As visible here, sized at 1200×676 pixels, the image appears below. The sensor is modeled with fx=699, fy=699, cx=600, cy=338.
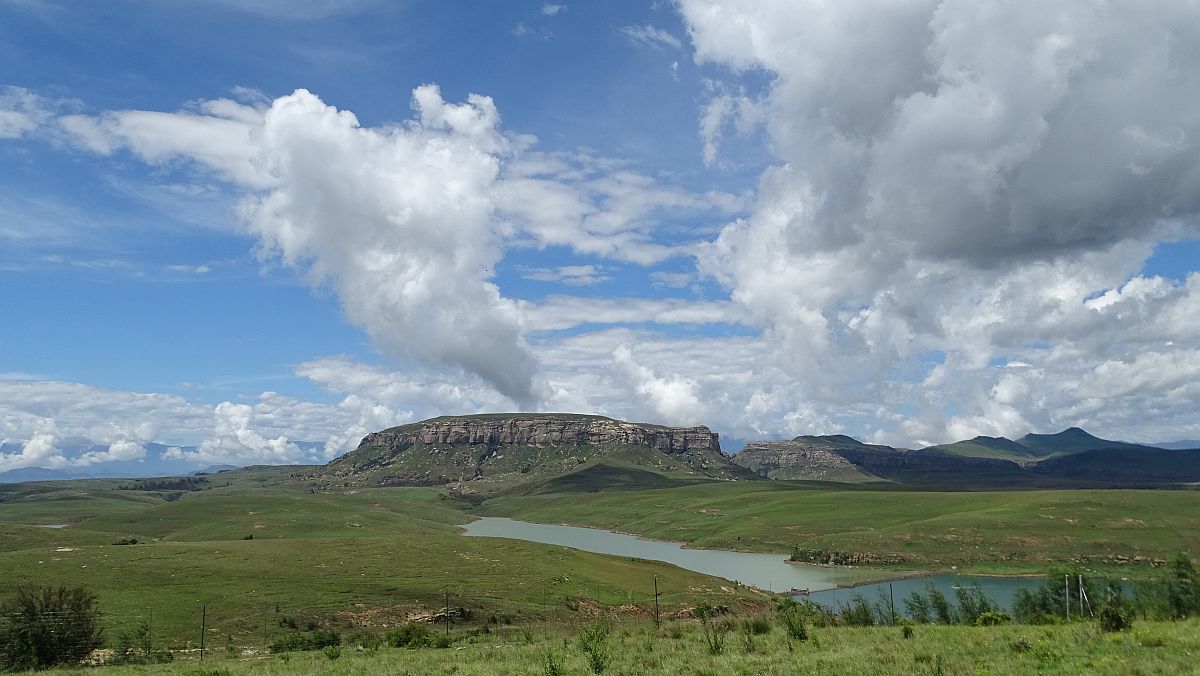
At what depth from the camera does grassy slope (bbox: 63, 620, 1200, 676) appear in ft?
73.9

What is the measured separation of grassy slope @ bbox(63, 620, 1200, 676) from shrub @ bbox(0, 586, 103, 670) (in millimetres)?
14995

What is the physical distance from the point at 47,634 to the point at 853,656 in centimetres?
5336

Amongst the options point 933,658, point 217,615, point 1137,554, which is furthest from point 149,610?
point 1137,554

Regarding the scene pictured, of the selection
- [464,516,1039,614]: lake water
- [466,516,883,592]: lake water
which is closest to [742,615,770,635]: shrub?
[464,516,1039,614]: lake water

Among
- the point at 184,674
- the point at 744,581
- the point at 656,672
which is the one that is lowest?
the point at 744,581

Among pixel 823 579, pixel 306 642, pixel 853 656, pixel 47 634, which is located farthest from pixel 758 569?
pixel 853 656

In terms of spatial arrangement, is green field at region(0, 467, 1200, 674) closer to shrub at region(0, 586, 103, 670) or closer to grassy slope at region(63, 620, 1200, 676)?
grassy slope at region(63, 620, 1200, 676)

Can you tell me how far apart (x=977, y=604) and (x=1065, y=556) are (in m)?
93.4

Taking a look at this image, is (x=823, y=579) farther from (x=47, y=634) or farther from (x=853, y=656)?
(x=47, y=634)

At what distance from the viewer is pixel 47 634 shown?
4831 cm

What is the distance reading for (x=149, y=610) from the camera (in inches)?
2832

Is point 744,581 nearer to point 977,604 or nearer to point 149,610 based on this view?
point 977,604

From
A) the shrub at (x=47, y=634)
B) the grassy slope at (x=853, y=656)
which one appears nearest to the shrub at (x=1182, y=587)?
the grassy slope at (x=853, y=656)

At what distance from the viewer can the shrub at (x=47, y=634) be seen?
4617 centimetres
